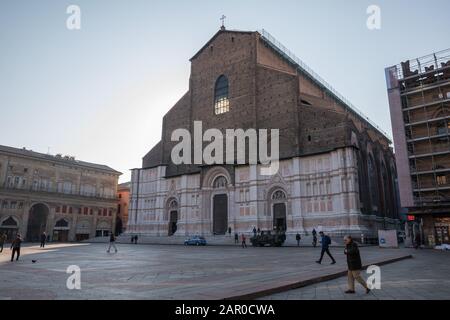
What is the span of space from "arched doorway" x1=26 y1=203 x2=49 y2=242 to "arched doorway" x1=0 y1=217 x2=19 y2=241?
1997 mm

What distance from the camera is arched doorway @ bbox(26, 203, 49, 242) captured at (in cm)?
4734

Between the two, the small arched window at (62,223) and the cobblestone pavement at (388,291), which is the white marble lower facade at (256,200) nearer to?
the small arched window at (62,223)

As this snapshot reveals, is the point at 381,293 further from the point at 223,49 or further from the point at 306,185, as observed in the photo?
the point at 223,49

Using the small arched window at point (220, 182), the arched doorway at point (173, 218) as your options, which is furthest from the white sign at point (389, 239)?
the arched doorway at point (173, 218)

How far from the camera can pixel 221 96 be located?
4481 centimetres

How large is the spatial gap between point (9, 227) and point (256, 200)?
3307 centimetres

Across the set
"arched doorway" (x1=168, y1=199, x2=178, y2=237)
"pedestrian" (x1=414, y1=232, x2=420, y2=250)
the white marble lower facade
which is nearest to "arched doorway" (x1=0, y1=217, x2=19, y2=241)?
the white marble lower facade

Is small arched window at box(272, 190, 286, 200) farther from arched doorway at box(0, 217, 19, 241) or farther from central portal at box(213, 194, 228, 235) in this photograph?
arched doorway at box(0, 217, 19, 241)

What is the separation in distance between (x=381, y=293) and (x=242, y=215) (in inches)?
1217

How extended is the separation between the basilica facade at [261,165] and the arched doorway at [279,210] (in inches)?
4.3

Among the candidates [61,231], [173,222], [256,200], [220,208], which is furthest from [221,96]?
[61,231]

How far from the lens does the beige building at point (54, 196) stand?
45188 millimetres

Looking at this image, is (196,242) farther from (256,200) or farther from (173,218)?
(173,218)
